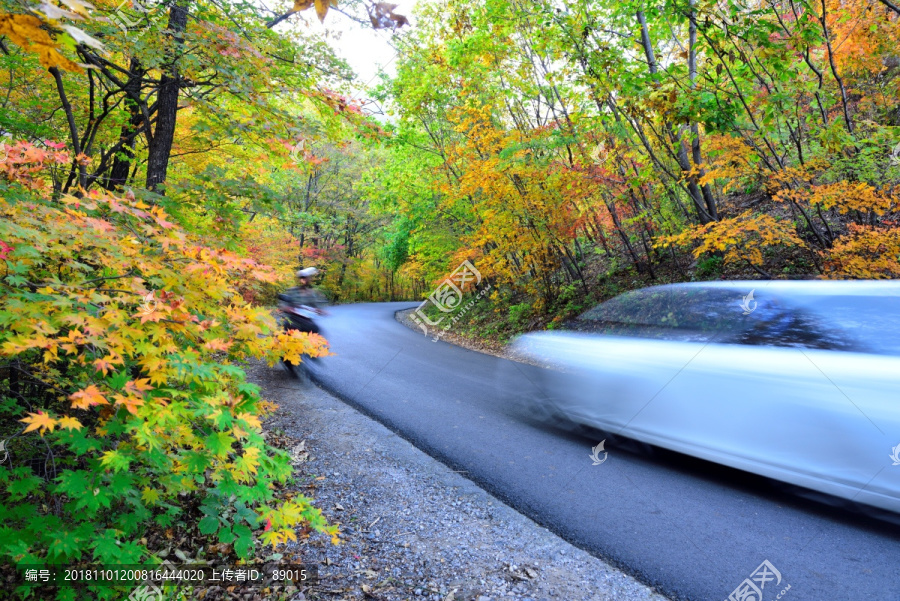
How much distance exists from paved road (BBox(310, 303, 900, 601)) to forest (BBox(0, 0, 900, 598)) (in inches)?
67.7

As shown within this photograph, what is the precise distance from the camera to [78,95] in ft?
20.5

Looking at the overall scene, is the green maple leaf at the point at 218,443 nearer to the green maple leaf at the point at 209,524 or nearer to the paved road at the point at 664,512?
the green maple leaf at the point at 209,524

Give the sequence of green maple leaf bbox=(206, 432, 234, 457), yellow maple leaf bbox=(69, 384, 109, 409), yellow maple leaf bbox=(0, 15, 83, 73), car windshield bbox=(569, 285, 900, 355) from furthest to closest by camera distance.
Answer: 1. car windshield bbox=(569, 285, 900, 355)
2. green maple leaf bbox=(206, 432, 234, 457)
3. yellow maple leaf bbox=(69, 384, 109, 409)
4. yellow maple leaf bbox=(0, 15, 83, 73)

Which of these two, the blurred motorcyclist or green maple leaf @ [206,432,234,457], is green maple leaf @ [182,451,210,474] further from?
the blurred motorcyclist

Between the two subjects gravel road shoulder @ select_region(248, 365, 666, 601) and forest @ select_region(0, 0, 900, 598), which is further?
gravel road shoulder @ select_region(248, 365, 666, 601)

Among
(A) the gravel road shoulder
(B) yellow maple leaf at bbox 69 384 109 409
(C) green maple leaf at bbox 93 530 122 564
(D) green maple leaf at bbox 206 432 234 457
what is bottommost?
(A) the gravel road shoulder

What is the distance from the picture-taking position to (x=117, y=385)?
194 centimetres

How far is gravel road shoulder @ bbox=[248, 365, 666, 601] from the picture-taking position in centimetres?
235

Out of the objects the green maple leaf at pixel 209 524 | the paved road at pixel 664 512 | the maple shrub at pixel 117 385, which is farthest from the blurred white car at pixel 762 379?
the green maple leaf at pixel 209 524

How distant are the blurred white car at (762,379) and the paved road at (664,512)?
248 mm

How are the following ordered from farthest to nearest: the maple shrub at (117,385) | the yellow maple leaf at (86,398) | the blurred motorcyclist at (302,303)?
1. the blurred motorcyclist at (302,303)
2. the maple shrub at (117,385)
3. the yellow maple leaf at (86,398)

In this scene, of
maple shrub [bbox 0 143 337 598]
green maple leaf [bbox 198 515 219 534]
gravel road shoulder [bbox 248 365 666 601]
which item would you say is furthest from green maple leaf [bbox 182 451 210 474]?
gravel road shoulder [bbox 248 365 666 601]

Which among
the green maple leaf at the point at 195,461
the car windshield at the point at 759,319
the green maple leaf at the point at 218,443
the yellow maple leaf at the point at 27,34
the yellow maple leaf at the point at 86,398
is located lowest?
the green maple leaf at the point at 195,461

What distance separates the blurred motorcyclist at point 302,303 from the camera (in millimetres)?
7887
